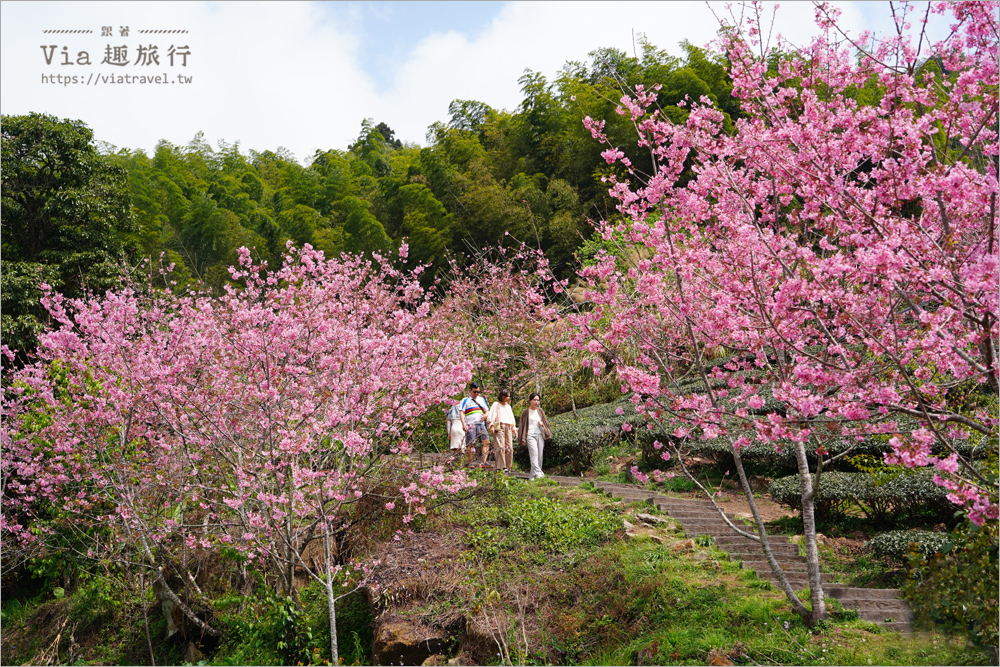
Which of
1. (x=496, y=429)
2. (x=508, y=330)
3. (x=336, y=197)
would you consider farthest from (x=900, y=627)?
(x=336, y=197)

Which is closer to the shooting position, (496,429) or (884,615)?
(884,615)

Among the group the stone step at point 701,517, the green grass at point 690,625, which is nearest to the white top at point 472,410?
the stone step at point 701,517

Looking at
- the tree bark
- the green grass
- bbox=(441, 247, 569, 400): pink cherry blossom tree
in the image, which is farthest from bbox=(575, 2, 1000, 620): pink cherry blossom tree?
bbox=(441, 247, 569, 400): pink cherry blossom tree

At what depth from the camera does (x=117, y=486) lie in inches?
232

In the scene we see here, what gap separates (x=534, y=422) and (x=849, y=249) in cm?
516

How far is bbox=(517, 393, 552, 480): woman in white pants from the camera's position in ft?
28.7

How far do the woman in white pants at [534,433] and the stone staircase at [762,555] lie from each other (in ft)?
1.30

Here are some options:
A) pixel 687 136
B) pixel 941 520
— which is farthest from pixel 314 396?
pixel 941 520

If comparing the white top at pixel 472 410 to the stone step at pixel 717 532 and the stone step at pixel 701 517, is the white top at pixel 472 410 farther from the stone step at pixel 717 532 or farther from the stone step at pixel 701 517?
the stone step at pixel 717 532

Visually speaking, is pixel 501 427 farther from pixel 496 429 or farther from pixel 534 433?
pixel 534 433

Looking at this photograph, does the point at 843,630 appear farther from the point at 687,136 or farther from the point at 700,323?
the point at 687,136

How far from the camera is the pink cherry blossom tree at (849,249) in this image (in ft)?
10.0

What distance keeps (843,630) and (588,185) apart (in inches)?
666

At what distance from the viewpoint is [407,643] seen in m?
5.28
